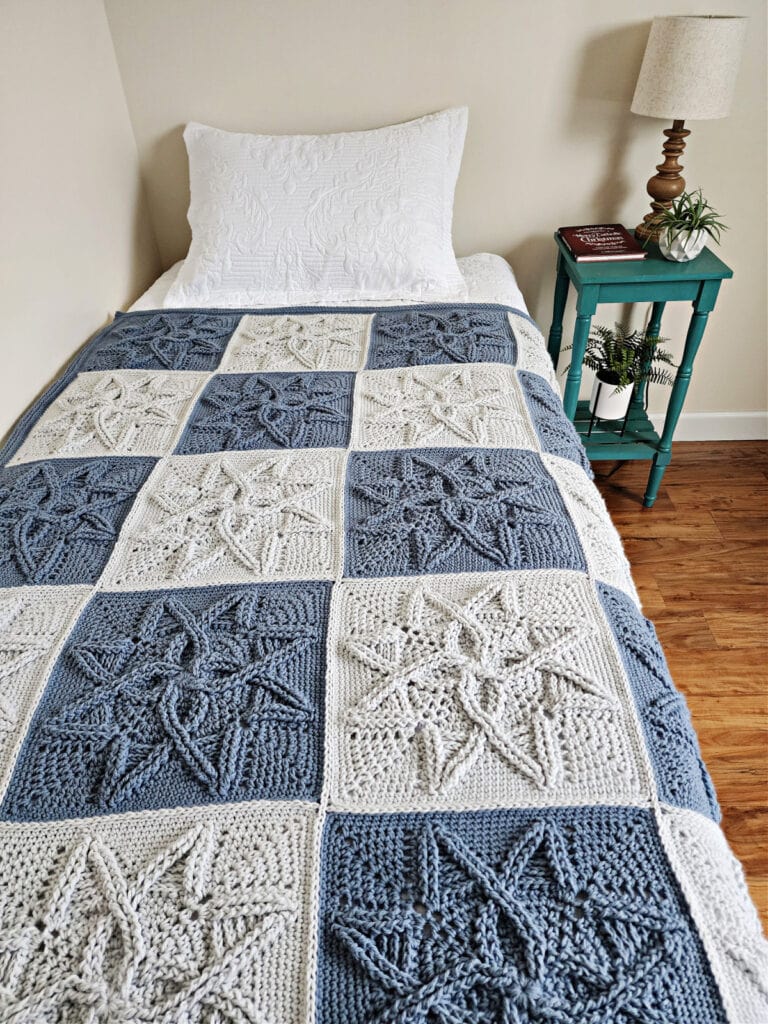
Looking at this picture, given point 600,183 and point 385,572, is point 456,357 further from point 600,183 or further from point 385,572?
point 600,183

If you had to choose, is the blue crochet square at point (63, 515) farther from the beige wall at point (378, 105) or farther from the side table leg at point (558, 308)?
the side table leg at point (558, 308)

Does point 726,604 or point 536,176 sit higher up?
point 536,176

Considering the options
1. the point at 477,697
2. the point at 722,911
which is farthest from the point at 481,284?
the point at 722,911

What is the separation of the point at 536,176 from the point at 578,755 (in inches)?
71.4

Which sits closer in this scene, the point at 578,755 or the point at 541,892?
the point at 541,892

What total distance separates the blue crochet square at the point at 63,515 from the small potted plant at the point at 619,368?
4.42 ft

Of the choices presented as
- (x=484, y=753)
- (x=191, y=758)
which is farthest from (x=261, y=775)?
(x=484, y=753)

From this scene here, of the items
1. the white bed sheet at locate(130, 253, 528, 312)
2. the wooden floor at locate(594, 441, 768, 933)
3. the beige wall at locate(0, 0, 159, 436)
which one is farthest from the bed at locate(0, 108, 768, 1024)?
the wooden floor at locate(594, 441, 768, 933)

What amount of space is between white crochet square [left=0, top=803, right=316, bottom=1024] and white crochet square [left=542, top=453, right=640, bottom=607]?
561 millimetres

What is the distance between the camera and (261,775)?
2.62 ft

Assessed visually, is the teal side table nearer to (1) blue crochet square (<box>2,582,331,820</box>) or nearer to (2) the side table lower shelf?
(2) the side table lower shelf

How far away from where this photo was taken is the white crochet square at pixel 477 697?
0.78 meters

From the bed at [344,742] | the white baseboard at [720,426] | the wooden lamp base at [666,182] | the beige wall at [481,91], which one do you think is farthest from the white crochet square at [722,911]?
the white baseboard at [720,426]

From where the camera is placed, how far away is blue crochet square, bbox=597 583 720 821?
0.80 m
